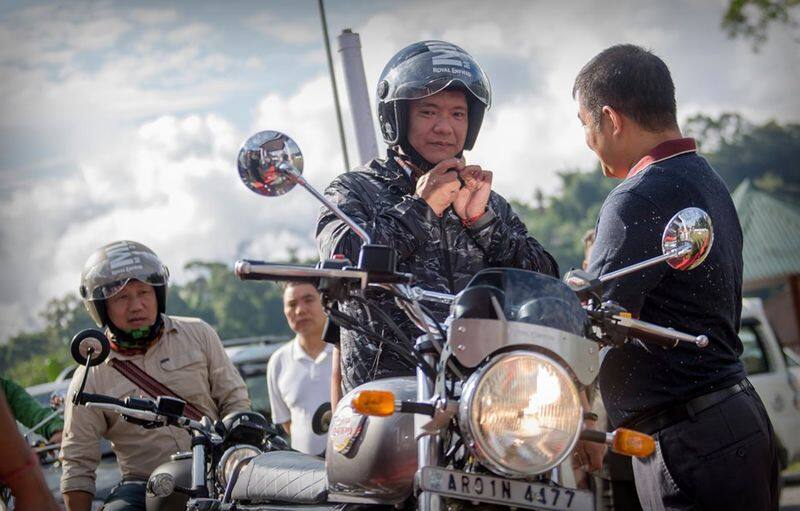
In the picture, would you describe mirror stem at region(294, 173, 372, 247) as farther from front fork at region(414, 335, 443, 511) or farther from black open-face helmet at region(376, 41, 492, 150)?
black open-face helmet at region(376, 41, 492, 150)

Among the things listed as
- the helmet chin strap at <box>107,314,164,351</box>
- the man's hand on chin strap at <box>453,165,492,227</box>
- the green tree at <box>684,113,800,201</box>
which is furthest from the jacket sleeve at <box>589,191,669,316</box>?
the green tree at <box>684,113,800,201</box>

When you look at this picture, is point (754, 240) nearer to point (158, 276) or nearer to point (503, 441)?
point (158, 276)

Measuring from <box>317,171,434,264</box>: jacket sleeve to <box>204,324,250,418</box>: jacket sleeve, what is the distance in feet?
6.25

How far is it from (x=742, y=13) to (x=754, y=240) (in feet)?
23.7

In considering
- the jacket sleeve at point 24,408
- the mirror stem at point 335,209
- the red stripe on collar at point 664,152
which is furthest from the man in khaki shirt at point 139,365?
the mirror stem at point 335,209

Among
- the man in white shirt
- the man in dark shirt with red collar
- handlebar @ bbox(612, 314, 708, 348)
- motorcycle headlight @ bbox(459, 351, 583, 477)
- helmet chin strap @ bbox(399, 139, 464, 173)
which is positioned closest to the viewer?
motorcycle headlight @ bbox(459, 351, 583, 477)

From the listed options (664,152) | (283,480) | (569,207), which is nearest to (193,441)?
(283,480)

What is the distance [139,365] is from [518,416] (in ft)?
10.5

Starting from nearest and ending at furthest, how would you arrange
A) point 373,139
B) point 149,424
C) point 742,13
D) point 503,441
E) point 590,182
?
point 503,441 < point 149,424 < point 373,139 < point 742,13 < point 590,182

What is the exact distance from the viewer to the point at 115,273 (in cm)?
518

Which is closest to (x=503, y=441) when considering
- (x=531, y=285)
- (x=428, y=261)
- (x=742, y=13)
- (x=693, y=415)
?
(x=531, y=285)

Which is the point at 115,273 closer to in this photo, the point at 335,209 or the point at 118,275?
the point at 118,275

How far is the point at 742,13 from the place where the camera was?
32344mm

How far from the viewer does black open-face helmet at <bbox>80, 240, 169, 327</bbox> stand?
517 cm
